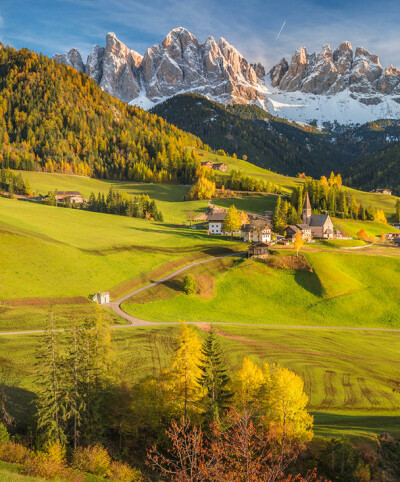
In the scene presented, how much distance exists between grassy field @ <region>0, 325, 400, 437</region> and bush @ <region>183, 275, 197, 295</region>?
16289 millimetres

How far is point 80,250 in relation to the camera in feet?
269

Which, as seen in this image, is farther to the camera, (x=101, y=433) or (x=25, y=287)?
(x=25, y=287)

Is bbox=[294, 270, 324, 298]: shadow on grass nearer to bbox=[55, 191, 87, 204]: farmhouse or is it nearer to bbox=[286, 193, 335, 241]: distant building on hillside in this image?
bbox=[286, 193, 335, 241]: distant building on hillside

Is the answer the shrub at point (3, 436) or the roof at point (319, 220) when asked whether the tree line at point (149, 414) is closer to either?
the shrub at point (3, 436)

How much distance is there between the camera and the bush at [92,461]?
25109 mm

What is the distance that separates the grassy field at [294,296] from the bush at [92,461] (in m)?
36.6

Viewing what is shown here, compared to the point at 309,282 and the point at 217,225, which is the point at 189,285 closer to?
the point at 309,282

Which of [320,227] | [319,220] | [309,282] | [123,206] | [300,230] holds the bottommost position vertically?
[309,282]

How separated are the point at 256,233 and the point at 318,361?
62492 millimetres

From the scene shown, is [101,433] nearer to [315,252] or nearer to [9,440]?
[9,440]

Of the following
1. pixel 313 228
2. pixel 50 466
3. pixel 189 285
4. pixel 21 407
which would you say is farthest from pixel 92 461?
pixel 313 228

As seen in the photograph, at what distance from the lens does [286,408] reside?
94.2 ft

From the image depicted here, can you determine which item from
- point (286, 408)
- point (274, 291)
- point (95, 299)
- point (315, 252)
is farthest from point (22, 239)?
point (315, 252)

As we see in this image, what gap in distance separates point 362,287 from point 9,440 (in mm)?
80002
